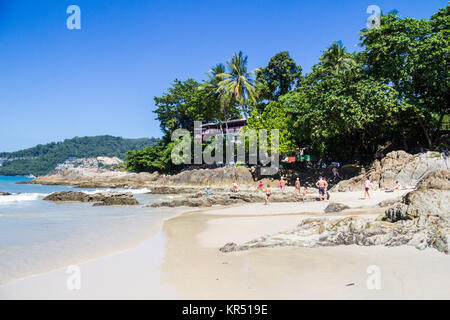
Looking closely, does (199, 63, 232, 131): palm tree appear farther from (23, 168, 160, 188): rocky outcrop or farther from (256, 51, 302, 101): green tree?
(23, 168, 160, 188): rocky outcrop

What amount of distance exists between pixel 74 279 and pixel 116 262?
113cm

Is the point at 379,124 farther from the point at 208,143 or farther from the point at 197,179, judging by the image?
the point at 208,143

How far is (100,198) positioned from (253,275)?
56.4ft

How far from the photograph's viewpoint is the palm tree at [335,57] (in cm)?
3659

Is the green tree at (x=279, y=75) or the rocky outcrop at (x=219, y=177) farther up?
the green tree at (x=279, y=75)

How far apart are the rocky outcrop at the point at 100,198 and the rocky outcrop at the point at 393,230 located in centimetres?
1353

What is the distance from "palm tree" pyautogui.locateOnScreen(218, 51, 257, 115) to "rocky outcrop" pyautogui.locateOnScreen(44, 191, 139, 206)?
21048 millimetres

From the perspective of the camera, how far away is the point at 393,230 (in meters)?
6.57

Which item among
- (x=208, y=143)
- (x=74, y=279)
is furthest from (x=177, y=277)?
(x=208, y=143)

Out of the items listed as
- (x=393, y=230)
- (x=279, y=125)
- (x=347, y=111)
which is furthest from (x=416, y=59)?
(x=393, y=230)

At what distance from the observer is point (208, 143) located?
150ft

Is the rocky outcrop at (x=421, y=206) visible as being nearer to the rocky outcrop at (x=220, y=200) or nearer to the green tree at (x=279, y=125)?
the rocky outcrop at (x=220, y=200)

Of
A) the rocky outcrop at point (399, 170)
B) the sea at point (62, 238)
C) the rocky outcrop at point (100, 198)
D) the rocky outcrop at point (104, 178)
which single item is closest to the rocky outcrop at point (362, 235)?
the sea at point (62, 238)

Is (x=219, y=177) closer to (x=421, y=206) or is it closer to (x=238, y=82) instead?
(x=238, y=82)
